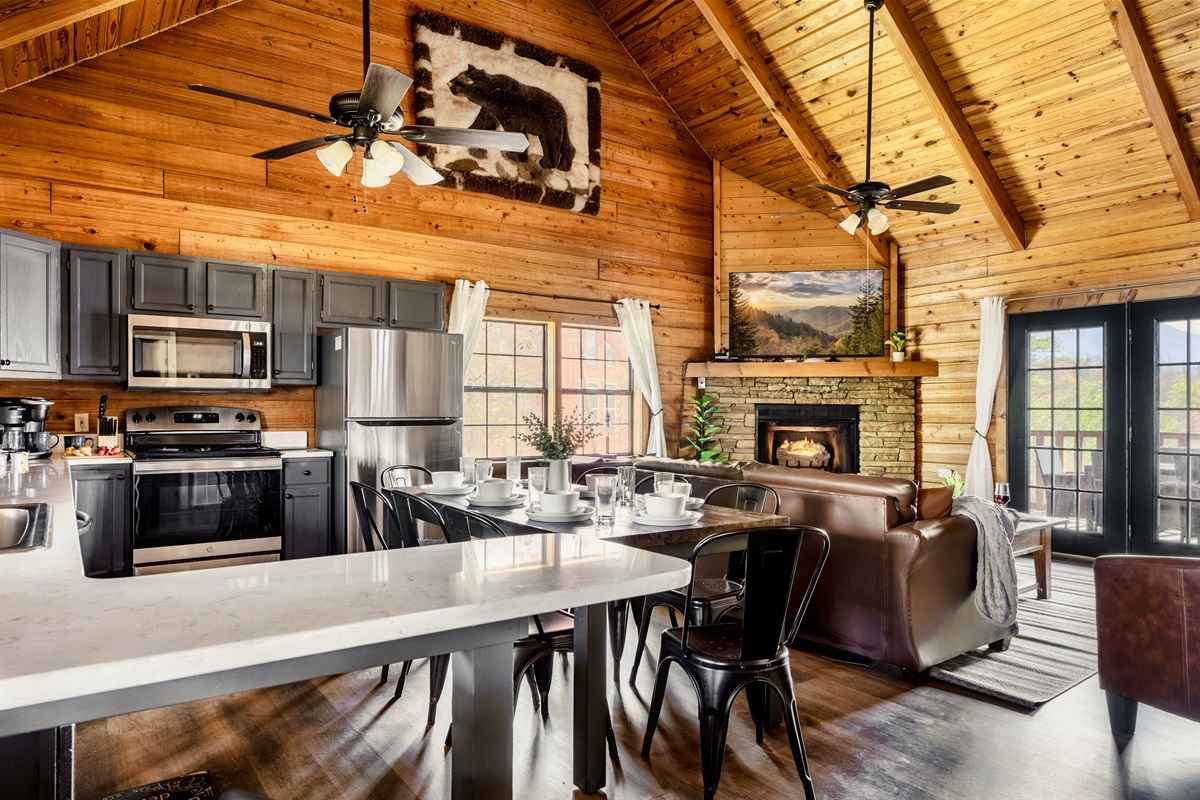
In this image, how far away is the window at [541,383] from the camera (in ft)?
21.2

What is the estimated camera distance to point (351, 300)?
5414 mm

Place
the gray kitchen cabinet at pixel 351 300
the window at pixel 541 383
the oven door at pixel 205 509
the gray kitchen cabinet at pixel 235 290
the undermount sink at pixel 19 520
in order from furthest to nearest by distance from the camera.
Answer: the window at pixel 541 383, the gray kitchen cabinet at pixel 351 300, the gray kitchen cabinet at pixel 235 290, the oven door at pixel 205 509, the undermount sink at pixel 19 520

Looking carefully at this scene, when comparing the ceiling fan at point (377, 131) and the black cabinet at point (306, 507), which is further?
the black cabinet at point (306, 507)

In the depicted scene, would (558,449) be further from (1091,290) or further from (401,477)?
(1091,290)

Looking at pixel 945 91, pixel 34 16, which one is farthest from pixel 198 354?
pixel 945 91

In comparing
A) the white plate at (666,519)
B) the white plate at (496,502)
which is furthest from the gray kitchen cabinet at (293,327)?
the white plate at (666,519)

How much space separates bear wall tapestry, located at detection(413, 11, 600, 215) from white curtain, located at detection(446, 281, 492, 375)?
91 centimetres

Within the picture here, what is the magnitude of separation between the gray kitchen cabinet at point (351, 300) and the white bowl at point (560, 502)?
3.14 metres

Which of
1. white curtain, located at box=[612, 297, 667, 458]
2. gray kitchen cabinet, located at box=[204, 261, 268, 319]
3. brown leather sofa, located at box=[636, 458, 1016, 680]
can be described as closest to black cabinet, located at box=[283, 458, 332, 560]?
gray kitchen cabinet, located at box=[204, 261, 268, 319]

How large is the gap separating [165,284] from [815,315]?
5.74m

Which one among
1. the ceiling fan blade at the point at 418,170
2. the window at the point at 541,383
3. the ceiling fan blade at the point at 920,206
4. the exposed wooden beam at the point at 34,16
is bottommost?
the window at the point at 541,383

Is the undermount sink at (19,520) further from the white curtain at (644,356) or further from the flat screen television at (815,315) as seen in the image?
the flat screen television at (815,315)

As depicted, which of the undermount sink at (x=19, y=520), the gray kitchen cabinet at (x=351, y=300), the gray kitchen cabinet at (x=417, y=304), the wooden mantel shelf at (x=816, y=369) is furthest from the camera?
the wooden mantel shelf at (x=816, y=369)

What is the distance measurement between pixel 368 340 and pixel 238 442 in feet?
3.82
